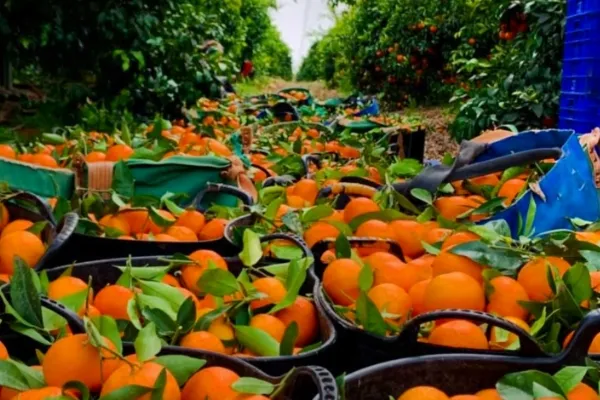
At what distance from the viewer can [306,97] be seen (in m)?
7.80

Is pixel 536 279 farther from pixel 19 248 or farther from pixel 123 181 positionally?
pixel 123 181

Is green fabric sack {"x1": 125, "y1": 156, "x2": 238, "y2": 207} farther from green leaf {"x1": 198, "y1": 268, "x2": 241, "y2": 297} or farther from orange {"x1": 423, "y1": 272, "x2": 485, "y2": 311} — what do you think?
orange {"x1": 423, "y1": 272, "x2": 485, "y2": 311}

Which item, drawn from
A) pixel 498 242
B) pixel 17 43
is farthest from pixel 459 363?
pixel 17 43

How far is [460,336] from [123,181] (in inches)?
46.9

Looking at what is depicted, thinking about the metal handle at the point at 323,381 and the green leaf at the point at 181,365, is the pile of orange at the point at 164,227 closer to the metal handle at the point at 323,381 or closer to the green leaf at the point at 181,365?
the green leaf at the point at 181,365

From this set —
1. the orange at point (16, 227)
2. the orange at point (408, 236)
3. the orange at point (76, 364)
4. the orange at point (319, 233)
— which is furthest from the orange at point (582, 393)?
the orange at point (16, 227)

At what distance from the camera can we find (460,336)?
118cm

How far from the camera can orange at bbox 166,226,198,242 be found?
5.91 feet

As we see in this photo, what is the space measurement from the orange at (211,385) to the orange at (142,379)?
0.03 m

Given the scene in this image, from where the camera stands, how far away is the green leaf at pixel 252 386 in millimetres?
965

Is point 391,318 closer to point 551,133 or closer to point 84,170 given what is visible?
point 551,133

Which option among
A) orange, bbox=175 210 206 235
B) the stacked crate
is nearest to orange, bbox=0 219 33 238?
orange, bbox=175 210 206 235

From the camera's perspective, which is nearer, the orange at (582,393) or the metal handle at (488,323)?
the orange at (582,393)

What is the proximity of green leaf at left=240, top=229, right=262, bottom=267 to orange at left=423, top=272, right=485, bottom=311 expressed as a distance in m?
0.38
